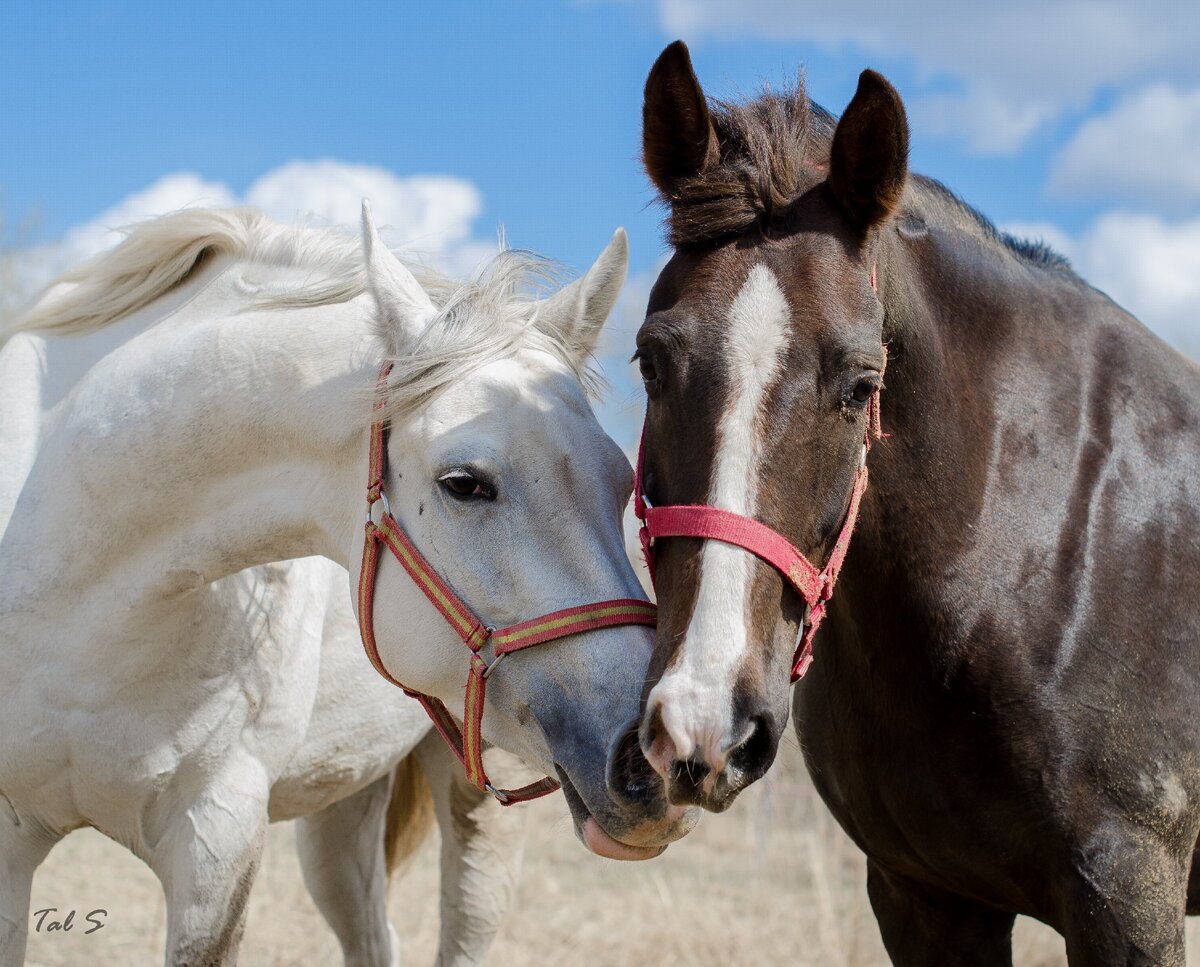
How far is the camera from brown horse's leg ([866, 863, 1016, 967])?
2.93m

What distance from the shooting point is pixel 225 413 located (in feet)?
8.79

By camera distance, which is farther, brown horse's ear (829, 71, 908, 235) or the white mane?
the white mane

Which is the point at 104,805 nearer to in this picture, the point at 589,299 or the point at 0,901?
the point at 0,901

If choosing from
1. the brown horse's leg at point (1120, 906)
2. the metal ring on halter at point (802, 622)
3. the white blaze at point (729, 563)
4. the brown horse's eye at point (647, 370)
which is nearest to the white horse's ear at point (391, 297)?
the brown horse's eye at point (647, 370)

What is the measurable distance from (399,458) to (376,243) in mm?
479

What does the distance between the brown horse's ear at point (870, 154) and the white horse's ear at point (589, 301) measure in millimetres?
676

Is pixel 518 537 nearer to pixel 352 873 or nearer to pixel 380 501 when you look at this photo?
pixel 380 501

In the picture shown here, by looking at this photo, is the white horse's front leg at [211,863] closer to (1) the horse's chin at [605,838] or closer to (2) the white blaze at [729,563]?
(1) the horse's chin at [605,838]

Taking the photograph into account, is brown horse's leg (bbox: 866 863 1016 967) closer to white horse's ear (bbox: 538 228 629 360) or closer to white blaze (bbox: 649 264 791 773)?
white blaze (bbox: 649 264 791 773)

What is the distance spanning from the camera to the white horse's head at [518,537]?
6.90 feet

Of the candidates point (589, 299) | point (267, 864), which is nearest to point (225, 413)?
point (589, 299)

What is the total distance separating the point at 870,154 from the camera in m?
2.24

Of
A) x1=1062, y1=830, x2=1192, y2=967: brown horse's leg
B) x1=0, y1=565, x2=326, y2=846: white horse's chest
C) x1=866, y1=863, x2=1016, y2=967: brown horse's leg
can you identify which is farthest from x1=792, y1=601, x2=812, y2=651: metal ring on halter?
x1=0, y1=565, x2=326, y2=846: white horse's chest

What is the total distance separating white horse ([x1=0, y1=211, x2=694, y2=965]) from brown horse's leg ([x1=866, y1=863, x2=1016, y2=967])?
127cm
